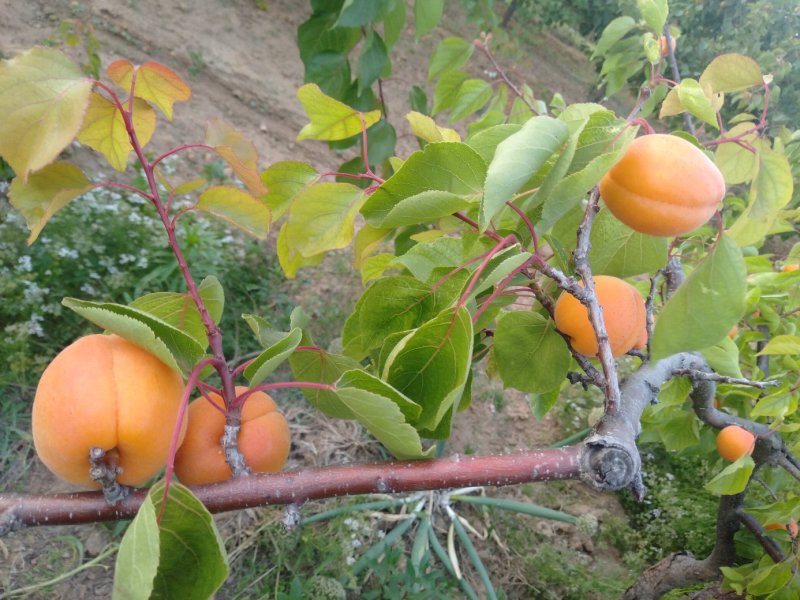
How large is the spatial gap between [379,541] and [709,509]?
1.22 meters

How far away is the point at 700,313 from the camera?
42 centimetres

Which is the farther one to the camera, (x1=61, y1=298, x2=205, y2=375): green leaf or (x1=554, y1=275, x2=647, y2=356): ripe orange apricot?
(x1=554, y1=275, x2=647, y2=356): ripe orange apricot

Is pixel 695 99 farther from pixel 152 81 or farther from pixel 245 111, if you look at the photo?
pixel 245 111

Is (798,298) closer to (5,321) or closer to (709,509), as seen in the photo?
(709,509)

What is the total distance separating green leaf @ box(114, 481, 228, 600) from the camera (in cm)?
37

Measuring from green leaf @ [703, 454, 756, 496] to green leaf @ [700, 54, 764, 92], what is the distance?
0.52 m

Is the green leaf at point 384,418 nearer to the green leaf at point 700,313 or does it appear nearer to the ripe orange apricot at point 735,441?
the green leaf at point 700,313

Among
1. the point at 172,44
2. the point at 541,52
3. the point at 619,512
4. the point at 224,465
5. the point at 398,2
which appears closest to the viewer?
the point at 224,465

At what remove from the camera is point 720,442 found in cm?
97

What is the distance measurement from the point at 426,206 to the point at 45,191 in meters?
0.33

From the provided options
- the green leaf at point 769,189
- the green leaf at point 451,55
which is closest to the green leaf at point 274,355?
the green leaf at point 769,189

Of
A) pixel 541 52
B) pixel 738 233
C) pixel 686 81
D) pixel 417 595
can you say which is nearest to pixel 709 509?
pixel 417 595

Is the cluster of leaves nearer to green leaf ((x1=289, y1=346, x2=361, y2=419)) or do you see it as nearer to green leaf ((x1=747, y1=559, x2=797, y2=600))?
green leaf ((x1=289, y1=346, x2=361, y2=419))

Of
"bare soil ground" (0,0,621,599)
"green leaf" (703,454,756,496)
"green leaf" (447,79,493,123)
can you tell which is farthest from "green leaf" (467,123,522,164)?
"bare soil ground" (0,0,621,599)
